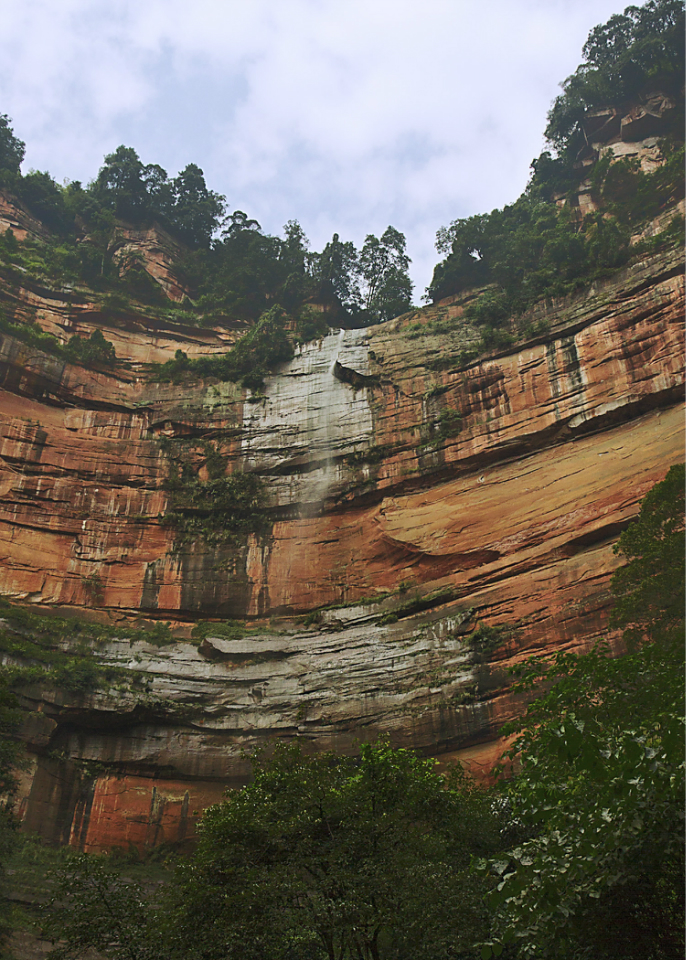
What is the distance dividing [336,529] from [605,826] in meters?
19.7

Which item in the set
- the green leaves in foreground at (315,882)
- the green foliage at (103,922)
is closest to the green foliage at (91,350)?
the green leaves in foreground at (315,882)

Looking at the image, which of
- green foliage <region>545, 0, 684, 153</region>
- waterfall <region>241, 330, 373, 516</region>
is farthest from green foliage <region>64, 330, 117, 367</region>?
green foliage <region>545, 0, 684, 153</region>

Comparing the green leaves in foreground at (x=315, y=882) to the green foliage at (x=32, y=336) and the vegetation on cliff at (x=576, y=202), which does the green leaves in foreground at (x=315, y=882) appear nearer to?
the vegetation on cliff at (x=576, y=202)

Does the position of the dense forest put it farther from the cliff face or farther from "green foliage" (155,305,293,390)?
"green foliage" (155,305,293,390)

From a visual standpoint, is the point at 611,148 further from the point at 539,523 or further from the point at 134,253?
the point at 134,253

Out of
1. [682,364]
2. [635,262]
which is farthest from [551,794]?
[635,262]

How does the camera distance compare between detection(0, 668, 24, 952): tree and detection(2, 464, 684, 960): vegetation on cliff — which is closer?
detection(2, 464, 684, 960): vegetation on cliff

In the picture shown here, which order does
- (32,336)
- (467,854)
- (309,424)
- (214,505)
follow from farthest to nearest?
(309,424)
(32,336)
(214,505)
(467,854)

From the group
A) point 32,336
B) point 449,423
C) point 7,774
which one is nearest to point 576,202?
point 449,423

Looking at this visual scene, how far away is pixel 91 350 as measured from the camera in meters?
28.9

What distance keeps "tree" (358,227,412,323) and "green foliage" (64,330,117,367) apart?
40.5 feet

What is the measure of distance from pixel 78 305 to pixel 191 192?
12.4m

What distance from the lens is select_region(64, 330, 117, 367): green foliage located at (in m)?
28.4

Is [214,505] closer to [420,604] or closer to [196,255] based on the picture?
[420,604]
